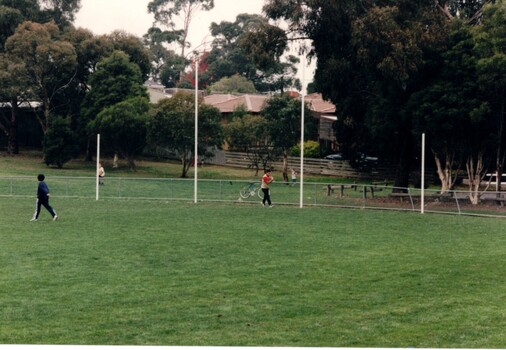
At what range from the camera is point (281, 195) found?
1667 inches

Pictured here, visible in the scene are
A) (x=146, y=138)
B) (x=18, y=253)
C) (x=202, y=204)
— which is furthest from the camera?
(x=146, y=138)

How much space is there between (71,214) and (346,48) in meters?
19.8

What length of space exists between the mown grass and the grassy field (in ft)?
0.11

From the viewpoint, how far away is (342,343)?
11414 mm

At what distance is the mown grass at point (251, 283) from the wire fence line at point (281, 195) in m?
7.41

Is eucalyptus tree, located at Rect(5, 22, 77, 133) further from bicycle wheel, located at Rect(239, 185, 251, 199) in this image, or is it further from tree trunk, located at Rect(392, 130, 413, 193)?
tree trunk, located at Rect(392, 130, 413, 193)

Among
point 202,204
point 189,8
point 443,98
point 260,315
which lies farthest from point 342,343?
point 189,8

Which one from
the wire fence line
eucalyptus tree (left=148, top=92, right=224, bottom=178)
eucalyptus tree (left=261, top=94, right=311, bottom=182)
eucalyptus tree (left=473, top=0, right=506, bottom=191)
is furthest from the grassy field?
eucalyptus tree (left=261, top=94, right=311, bottom=182)

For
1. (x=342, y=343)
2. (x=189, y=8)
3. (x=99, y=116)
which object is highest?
(x=189, y=8)

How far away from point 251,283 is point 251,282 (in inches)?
4.3

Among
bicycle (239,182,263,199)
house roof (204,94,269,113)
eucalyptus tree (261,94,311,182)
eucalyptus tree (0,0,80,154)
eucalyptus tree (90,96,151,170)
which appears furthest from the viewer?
house roof (204,94,269,113)

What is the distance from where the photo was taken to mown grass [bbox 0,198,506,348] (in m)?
12.0

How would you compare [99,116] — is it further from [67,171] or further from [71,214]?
[71,214]

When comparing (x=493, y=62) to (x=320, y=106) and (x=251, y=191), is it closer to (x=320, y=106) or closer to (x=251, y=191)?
(x=251, y=191)
